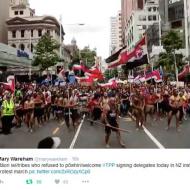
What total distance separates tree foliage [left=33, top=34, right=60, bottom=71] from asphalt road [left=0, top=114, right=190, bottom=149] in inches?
13.6

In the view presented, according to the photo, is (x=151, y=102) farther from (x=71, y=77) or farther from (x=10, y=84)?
(x=71, y=77)

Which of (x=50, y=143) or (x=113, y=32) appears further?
(x=113, y=32)

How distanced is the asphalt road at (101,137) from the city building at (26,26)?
0.44 metres

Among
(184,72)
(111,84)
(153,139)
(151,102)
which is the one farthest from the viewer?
(111,84)

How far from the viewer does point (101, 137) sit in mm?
2287

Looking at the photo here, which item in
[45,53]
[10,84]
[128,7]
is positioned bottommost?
[10,84]

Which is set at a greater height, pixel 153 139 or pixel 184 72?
pixel 184 72

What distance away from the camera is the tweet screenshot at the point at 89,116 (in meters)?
1.99

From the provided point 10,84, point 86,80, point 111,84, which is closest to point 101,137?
point 10,84

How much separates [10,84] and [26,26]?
410mm

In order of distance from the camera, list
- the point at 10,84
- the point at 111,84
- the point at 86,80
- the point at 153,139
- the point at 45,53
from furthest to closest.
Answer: the point at 86,80
the point at 111,84
the point at 10,84
the point at 45,53
the point at 153,139

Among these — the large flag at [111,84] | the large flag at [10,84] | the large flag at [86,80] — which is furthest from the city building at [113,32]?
the large flag at [86,80]

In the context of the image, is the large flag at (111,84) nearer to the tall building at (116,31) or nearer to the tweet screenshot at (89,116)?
the tweet screenshot at (89,116)

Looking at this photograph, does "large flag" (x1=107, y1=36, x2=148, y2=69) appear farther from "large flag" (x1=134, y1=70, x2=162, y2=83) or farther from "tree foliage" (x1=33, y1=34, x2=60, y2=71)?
"tree foliage" (x1=33, y1=34, x2=60, y2=71)
